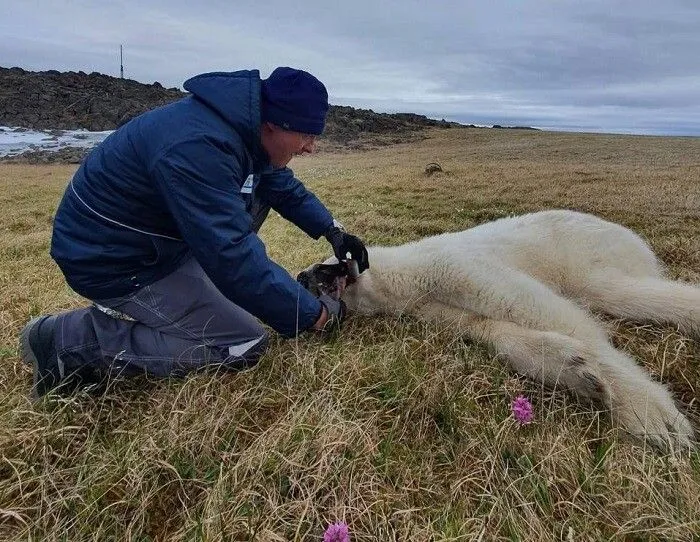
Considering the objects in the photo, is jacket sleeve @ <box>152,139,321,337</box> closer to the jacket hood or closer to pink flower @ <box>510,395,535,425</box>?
the jacket hood

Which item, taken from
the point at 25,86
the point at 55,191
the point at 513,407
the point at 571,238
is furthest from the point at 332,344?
the point at 25,86

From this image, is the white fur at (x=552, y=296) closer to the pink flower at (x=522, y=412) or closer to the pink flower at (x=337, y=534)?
the pink flower at (x=522, y=412)

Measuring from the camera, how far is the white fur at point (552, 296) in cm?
308

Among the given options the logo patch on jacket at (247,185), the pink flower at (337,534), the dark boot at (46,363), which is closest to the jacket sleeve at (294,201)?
the logo patch on jacket at (247,185)

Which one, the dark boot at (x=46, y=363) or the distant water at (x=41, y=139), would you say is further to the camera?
the distant water at (x=41, y=139)

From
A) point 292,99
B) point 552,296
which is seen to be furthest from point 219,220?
point 552,296

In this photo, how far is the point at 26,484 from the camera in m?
2.40

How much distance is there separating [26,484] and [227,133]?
192 cm

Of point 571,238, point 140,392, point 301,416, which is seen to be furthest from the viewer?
point 571,238

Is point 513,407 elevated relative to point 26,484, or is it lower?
elevated

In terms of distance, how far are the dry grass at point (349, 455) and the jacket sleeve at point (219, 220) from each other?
544mm

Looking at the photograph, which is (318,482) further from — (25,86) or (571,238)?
(25,86)

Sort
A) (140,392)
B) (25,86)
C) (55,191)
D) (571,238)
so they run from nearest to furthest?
(140,392) < (571,238) < (55,191) < (25,86)

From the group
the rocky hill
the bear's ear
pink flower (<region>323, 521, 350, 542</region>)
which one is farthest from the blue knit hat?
the rocky hill
